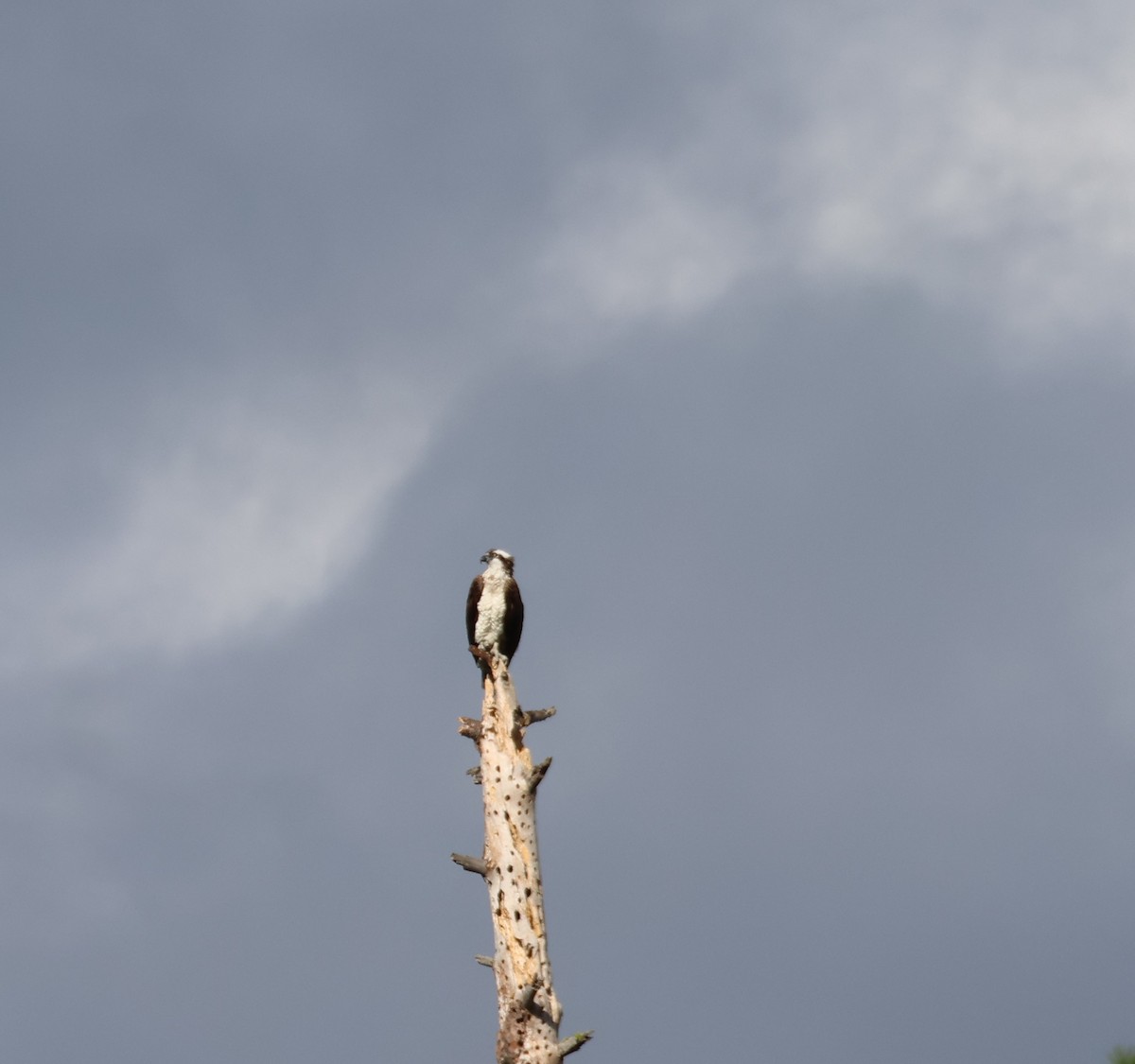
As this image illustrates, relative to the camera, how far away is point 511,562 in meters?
16.8

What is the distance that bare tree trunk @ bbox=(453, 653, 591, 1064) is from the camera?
44.9ft

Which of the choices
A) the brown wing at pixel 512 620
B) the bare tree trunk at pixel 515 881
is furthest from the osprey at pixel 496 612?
the bare tree trunk at pixel 515 881

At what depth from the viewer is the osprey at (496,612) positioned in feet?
52.4

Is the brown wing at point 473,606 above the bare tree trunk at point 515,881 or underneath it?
above

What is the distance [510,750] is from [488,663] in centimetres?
118

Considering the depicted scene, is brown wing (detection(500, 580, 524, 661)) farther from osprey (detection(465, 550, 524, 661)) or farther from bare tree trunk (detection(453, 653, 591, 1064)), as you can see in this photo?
bare tree trunk (detection(453, 653, 591, 1064))

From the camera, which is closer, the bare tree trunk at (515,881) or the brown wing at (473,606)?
the bare tree trunk at (515,881)

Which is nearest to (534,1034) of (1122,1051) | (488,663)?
(488,663)

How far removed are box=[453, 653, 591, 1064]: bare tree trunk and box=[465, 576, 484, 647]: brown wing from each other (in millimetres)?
715

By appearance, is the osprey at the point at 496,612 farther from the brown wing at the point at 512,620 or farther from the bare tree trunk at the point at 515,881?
the bare tree trunk at the point at 515,881

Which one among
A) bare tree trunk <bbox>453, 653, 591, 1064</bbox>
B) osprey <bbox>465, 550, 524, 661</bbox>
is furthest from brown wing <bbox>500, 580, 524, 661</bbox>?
bare tree trunk <bbox>453, 653, 591, 1064</bbox>

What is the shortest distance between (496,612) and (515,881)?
9.73 feet

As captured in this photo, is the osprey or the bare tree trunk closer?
the bare tree trunk

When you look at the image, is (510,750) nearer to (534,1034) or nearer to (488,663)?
(488,663)
